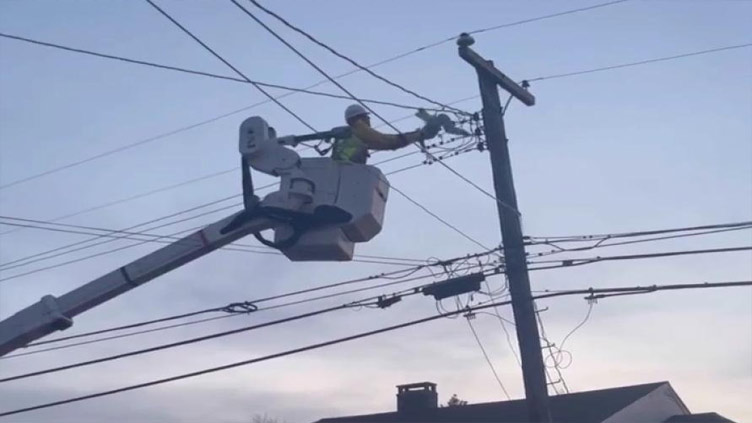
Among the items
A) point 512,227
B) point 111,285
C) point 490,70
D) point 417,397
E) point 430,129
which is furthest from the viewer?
point 417,397

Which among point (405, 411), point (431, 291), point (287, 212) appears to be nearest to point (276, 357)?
point (431, 291)

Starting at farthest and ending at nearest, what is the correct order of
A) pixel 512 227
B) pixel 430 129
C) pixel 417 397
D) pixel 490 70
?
pixel 417 397
pixel 490 70
pixel 512 227
pixel 430 129

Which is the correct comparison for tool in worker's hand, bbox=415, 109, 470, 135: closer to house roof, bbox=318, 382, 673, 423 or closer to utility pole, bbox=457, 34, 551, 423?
utility pole, bbox=457, 34, 551, 423

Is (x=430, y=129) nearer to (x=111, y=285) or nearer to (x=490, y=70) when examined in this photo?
(x=490, y=70)

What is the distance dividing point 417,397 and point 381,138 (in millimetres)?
12763

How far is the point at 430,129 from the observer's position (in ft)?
40.5

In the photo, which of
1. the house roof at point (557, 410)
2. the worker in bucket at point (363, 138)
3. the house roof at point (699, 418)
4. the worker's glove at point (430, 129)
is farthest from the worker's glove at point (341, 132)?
the house roof at point (699, 418)

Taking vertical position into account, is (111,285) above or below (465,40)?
below

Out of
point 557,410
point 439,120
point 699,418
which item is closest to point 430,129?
point 439,120

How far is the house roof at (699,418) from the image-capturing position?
19.7 metres

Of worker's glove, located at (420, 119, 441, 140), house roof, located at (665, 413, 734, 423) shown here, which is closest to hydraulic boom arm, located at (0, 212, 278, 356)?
worker's glove, located at (420, 119, 441, 140)

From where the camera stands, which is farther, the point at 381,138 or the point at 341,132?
the point at 341,132

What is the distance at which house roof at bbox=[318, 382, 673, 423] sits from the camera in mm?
19625

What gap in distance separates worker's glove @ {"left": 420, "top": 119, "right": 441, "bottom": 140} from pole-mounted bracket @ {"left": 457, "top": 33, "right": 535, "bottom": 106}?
103 inches
